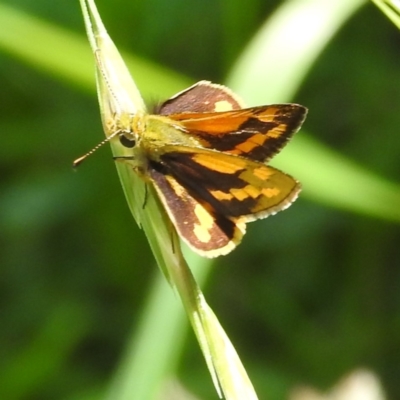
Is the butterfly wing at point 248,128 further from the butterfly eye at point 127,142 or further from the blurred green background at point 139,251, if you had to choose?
the blurred green background at point 139,251

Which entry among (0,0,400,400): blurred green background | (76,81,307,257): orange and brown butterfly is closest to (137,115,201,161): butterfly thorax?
(76,81,307,257): orange and brown butterfly

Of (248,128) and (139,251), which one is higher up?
(248,128)

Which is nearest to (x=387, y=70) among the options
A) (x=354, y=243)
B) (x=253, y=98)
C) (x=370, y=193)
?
(x=354, y=243)

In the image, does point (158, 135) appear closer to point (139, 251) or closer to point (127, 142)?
point (127, 142)

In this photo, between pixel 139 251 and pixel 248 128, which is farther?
pixel 139 251

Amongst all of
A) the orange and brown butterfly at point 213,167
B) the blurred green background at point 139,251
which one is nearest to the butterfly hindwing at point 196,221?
the orange and brown butterfly at point 213,167

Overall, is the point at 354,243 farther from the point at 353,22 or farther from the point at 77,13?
the point at 77,13

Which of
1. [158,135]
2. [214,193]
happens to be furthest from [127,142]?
[214,193]
